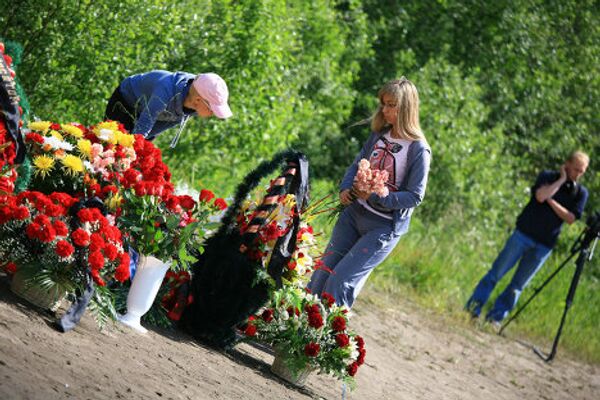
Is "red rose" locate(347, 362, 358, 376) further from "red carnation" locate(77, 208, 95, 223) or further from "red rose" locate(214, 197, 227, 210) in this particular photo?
"red carnation" locate(77, 208, 95, 223)

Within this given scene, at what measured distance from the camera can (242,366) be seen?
5590mm

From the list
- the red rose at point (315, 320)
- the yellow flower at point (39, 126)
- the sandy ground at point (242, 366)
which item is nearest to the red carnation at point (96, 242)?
the sandy ground at point (242, 366)

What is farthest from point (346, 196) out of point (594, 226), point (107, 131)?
point (594, 226)

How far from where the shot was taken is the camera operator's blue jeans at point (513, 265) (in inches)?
424

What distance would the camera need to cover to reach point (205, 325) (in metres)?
5.71

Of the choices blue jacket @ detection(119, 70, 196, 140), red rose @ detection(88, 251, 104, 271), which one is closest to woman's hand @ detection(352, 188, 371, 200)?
blue jacket @ detection(119, 70, 196, 140)

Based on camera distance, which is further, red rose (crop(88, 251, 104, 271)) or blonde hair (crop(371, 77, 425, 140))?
blonde hair (crop(371, 77, 425, 140))

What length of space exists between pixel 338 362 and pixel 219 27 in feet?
15.4

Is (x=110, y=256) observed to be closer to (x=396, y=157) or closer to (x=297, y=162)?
(x=297, y=162)

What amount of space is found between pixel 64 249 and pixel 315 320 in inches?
62.4

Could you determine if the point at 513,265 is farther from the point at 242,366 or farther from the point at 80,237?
the point at 80,237

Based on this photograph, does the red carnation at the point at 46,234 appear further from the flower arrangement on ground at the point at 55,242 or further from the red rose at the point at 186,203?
the red rose at the point at 186,203

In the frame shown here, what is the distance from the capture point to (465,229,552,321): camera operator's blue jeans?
1078 cm

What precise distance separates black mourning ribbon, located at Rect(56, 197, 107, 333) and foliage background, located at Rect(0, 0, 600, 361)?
5.09 ft
